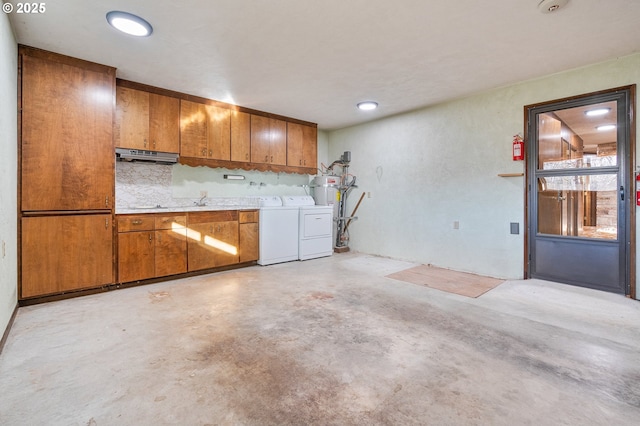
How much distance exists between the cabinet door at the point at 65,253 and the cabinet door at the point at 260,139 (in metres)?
2.38

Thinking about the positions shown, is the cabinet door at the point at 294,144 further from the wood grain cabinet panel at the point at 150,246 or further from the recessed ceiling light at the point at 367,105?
the wood grain cabinet panel at the point at 150,246

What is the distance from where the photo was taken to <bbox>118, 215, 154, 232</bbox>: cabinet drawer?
3510mm

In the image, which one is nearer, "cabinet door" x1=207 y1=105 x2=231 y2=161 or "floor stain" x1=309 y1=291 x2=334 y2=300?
"floor stain" x1=309 y1=291 x2=334 y2=300

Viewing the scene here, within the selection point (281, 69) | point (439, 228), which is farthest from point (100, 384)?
point (439, 228)

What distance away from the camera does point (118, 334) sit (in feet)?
7.82

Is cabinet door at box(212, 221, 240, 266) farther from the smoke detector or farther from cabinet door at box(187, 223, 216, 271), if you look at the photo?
the smoke detector

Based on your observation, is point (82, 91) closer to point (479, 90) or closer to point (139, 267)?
point (139, 267)

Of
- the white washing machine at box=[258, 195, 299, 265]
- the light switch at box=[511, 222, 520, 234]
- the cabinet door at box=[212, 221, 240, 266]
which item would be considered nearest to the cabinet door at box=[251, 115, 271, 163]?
the white washing machine at box=[258, 195, 299, 265]

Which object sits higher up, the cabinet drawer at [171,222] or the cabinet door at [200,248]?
the cabinet drawer at [171,222]

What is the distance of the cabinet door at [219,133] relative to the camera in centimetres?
454

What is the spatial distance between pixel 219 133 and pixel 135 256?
2142 mm

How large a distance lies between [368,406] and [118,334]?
80.4 inches

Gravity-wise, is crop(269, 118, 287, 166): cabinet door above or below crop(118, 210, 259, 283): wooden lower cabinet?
above

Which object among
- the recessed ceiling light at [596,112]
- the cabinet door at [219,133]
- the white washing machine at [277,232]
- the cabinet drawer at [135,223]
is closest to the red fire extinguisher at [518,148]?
the recessed ceiling light at [596,112]
